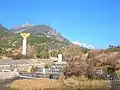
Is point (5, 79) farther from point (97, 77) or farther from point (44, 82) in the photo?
point (97, 77)

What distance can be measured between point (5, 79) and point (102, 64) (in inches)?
729

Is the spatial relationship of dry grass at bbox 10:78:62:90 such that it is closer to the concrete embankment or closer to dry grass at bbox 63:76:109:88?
dry grass at bbox 63:76:109:88

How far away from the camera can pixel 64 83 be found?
3419 centimetres

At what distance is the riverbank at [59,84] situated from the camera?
32750mm

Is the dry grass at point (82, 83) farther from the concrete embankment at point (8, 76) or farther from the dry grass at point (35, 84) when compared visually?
the concrete embankment at point (8, 76)

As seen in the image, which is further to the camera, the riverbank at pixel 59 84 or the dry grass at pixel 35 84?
the riverbank at pixel 59 84

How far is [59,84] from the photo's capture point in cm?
3378

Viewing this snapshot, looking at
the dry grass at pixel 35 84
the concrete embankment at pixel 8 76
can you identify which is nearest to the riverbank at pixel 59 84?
the dry grass at pixel 35 84

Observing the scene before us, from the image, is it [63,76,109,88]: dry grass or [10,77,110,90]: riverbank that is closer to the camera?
[10,77,110,90]: riverbank

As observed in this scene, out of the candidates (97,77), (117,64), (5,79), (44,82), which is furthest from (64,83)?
(117,64)

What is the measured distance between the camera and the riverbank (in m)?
32.8

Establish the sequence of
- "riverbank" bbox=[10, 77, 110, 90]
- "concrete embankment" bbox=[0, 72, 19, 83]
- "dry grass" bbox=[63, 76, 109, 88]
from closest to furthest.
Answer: "riverbank" bbox=[10, 77, 110, 90] → "dry grass" bbox=[63, 76, 109, 88] → "concrete embankment" bbox=[0, 72, 19, 83]

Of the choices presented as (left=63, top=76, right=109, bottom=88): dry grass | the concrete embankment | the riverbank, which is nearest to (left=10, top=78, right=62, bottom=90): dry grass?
the riverbank

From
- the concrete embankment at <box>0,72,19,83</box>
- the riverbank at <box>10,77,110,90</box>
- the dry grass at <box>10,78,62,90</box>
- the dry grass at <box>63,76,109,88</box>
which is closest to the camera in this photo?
the dry grass at <box>10,78,62,90</box>
